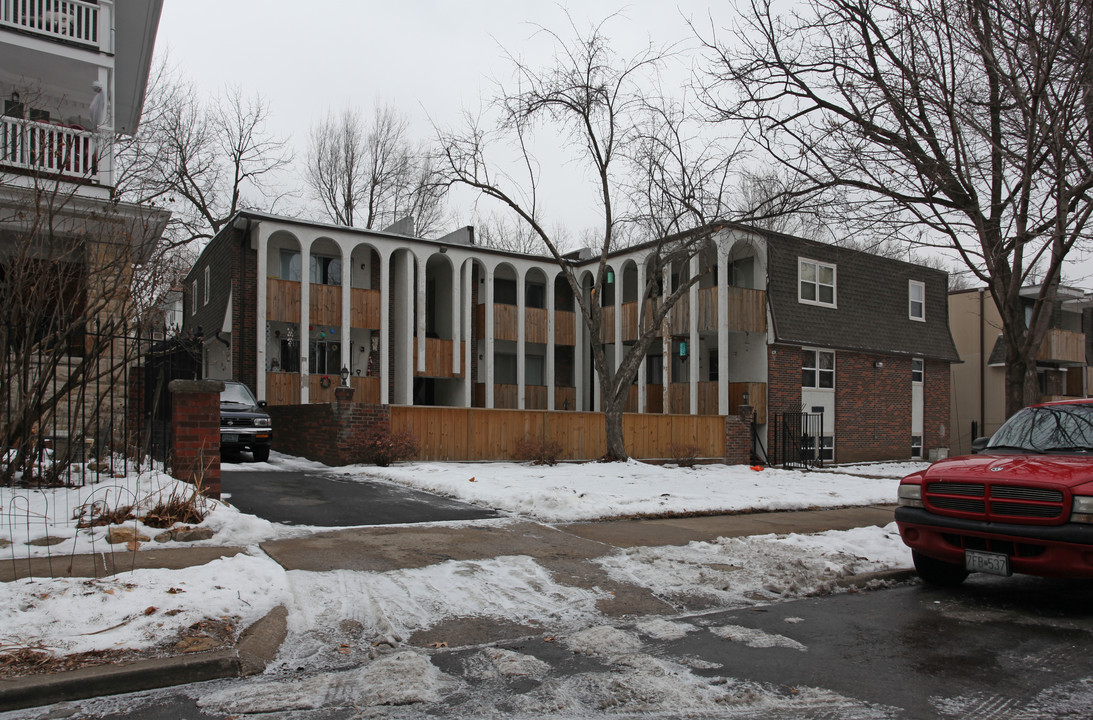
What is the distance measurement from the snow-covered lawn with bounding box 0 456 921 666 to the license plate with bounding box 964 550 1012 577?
3.88 feet

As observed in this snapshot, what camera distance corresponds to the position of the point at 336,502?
10.5 metres

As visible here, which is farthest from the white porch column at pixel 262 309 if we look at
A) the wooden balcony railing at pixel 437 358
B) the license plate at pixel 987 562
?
the license plate at pixel 987 562

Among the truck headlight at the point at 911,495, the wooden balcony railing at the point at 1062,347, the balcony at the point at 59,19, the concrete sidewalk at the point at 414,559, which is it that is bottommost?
the concrete sidewalk at the point at 414,559

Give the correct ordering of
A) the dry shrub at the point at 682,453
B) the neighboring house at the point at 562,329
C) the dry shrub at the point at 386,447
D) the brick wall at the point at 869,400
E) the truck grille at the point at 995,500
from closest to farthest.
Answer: the truck grille at the point at 995,500 < the dry shrub at the point at 386,447 < the dry shrub at the point at 682,453 < the neighboring house at the point at 562,329 < the brick wall at the point at 869,400

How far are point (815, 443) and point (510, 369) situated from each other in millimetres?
11004

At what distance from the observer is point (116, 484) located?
8.06m

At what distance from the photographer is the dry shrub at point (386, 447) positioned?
15945 millimetres

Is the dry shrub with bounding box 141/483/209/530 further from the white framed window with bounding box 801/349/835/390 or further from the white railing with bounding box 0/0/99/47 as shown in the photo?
the white framed window with bounding box 801/349/835/390

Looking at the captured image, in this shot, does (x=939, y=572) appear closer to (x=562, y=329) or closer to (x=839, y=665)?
(x=839, y=665)

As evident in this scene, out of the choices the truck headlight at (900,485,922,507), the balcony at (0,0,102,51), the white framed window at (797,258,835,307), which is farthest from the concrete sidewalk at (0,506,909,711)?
the white framed window at (797,258,835,307)

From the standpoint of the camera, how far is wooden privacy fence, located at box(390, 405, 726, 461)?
1700 centimetres

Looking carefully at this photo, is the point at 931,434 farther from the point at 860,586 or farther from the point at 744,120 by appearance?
the point at 860,586

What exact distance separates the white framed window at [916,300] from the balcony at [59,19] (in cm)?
2474

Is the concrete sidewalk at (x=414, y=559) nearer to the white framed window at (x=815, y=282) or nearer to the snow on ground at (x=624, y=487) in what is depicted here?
the snow on ground at (x=624, y=487)
